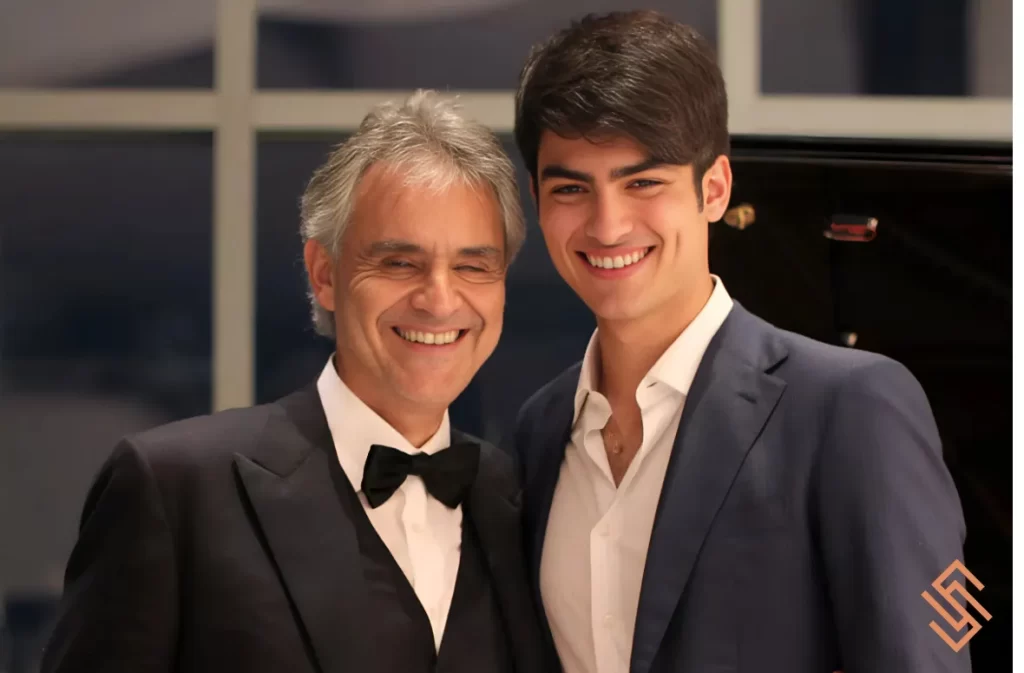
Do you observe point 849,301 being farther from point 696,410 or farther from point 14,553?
point 14,553

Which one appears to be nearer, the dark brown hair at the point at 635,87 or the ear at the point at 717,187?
the dark brown hair at the point at 635,87

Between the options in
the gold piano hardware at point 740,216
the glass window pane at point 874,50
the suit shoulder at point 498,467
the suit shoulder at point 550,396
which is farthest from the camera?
the glass window pane at point 874,50

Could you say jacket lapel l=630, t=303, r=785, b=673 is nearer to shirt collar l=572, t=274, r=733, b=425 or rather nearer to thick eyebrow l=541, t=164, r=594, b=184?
shirt collar l=572, t=274, r=733, b=425

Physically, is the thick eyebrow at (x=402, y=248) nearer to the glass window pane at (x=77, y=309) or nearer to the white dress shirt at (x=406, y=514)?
A: the white dress shirt at (x=406, y=514)

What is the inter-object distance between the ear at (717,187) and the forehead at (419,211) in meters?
0.38

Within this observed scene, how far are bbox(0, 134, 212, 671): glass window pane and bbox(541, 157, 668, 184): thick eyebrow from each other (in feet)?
3.80

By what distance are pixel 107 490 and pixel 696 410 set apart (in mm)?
940

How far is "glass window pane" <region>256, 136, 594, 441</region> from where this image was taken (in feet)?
8.21

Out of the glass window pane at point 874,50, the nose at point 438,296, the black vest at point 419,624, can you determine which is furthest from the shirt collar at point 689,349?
the glass window pane at point 874,50

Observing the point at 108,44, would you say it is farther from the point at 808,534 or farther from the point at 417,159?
the point at 808,534

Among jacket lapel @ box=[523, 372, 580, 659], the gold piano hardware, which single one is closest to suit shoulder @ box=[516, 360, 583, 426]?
jacket lapel @ box=[523, 372, 580, 659]

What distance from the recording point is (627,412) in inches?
72.0

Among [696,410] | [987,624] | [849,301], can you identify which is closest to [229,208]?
[696,410]

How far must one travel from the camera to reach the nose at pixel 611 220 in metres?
1.67
